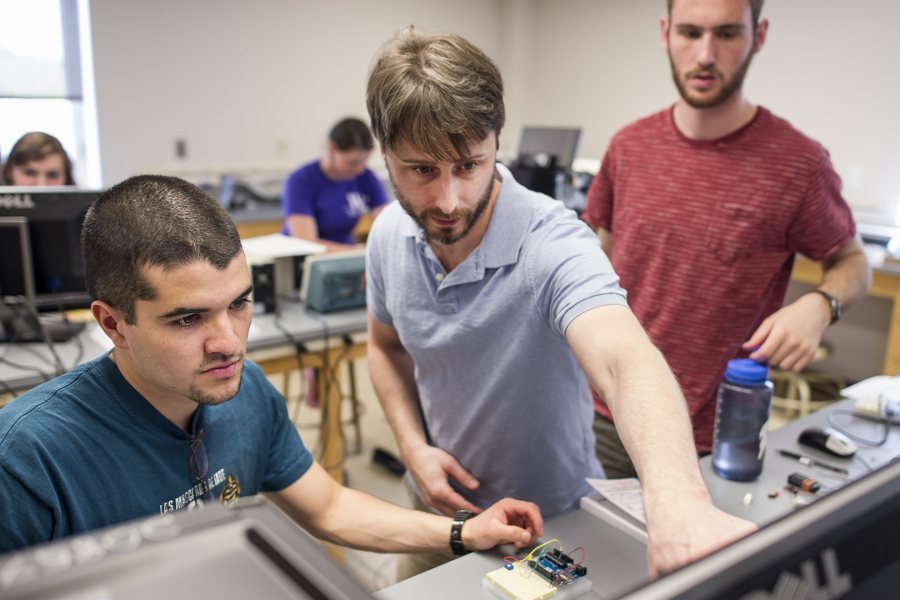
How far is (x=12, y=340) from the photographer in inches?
94.3

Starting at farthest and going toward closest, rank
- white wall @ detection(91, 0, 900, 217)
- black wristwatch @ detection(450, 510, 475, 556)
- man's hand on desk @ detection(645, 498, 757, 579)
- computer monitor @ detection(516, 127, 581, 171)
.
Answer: white wall @ detection(91, 0, 900, 217)
computer monitor @ detection(516, 127, 581, 171)
black wristwatch @ detection(450, 510, 475, 556)
man's hand on desk @ detection(645, 498, 757, 579)

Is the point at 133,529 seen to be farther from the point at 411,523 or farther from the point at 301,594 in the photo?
the point at 411,523

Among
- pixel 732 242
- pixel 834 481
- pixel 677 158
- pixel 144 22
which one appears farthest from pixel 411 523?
pixel 144 22

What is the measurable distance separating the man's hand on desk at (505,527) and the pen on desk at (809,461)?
0.63m

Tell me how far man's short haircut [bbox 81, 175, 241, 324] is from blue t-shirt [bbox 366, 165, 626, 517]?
376 mm

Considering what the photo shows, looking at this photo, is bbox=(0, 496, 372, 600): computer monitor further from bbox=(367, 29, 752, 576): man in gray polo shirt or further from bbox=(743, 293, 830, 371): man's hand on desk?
bbox=(743, 293, 830, 371): man's hand on desk

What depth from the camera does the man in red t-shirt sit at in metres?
1.56

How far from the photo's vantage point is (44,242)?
7.79 feet

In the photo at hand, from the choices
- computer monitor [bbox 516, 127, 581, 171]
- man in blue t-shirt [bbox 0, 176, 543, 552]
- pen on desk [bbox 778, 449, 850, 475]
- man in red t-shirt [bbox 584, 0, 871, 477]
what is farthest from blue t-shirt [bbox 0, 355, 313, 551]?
computer monitor [bbox 516, 127, 581, 171]

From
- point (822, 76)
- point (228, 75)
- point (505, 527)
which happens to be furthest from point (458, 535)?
point (228, 75)

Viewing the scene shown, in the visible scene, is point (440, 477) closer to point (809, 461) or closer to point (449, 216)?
point (449, 216)

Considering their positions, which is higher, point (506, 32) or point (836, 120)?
point (506, 32)

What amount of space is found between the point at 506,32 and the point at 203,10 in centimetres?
268

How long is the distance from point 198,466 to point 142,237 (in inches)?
14.0
